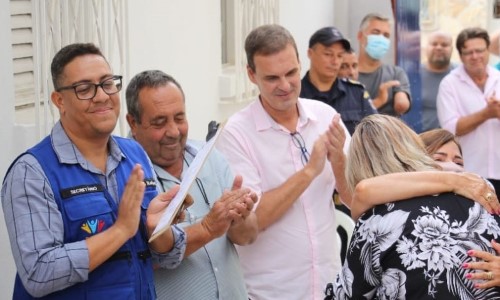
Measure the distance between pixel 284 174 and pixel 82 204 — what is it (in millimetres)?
1448

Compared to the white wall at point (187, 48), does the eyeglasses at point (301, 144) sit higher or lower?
lower

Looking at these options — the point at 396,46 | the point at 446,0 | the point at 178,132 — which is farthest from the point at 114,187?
the point at 446,0

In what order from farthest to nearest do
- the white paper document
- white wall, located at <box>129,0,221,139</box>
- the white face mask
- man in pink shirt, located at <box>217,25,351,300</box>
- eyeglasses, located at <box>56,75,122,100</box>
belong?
white wall, located at <box>129,0,221,139</box> → man in pink shirt, located at <box>217,25,351,300</box> → the white face mask → eyeglasses, located at <box>56,75,122,100</box> → the white paper document

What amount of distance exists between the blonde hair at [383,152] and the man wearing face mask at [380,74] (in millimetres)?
4335

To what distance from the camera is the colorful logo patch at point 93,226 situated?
10.2 feet

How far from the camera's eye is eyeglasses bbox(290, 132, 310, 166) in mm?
4426

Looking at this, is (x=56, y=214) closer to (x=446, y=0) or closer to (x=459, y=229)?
(x=459, y=229)

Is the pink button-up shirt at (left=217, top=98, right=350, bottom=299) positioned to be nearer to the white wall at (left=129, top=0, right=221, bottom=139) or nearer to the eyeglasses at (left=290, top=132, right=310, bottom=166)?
the eyeglasses at (left=290, top=132, right=310, bottom=166)

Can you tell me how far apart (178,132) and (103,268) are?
745 millimetres

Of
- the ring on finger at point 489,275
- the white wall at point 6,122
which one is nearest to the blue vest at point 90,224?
the ring on finger at point 489,275

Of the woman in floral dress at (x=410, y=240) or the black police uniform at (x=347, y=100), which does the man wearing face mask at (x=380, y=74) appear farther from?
the woman in floral dress at (x=410, y=240)

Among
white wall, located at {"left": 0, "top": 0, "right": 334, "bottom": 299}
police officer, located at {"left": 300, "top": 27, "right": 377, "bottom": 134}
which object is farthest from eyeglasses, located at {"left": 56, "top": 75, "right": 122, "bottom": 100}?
police officer, located at {"left": 300, "top": 27, "right": 377, "bottom": 134}

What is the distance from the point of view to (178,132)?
3.71 metres

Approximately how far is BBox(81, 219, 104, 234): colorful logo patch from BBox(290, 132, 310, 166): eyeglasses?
148 cm
